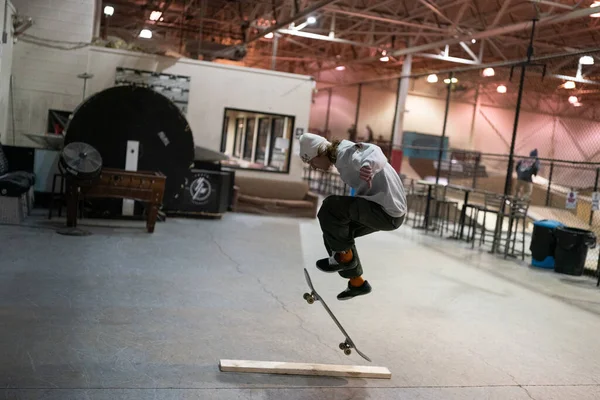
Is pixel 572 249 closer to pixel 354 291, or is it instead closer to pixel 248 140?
pixel 354 291

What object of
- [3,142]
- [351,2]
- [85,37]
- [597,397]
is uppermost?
[351,2]

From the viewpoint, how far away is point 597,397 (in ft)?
15.9

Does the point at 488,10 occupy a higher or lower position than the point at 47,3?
higher

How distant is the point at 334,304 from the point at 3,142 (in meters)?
8.43

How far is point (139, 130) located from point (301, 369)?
780 cm

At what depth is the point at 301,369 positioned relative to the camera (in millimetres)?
4516

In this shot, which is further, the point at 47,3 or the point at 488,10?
the point at 488,10

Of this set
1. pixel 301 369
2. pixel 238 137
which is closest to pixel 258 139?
pixel 238 137

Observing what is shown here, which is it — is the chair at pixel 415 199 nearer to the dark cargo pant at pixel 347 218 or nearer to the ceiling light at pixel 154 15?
the dark cargo pant at pixel 347 218

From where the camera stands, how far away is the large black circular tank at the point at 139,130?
427 inches

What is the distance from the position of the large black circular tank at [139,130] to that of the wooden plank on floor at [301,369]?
748 cm

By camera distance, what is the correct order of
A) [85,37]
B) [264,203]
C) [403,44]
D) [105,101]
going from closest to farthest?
[105,101] → [85,37] → [264,203] → [403,44]

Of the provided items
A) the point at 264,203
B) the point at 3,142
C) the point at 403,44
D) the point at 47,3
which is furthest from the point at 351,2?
the point at 3,142

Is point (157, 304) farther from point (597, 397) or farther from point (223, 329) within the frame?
point (597, 397)
